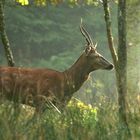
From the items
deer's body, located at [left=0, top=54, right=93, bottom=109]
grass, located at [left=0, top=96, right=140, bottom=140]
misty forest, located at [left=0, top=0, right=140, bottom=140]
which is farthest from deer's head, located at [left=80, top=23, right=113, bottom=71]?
grass, located at [left=0, top=96, right=140, bottom=140]

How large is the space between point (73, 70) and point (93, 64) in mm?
463

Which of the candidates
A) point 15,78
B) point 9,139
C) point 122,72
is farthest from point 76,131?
point 15,78

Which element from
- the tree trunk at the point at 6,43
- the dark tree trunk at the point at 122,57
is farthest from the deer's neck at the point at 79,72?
the dark tree trunk at the point at 122,57

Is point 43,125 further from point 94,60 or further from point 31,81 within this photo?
point 94,60

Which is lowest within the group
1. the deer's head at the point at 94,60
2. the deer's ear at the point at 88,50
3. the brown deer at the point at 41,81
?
the brown deer at the point at 41,81

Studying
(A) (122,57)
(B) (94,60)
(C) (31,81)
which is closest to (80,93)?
(A) (122,57)

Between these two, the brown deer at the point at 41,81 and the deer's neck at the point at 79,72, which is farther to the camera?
the deer's neck at the point at 79,72


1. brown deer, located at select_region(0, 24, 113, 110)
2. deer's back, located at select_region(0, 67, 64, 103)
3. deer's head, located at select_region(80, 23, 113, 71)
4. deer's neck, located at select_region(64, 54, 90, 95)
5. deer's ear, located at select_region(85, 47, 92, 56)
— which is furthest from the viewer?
deer's head, located at select_region(80, 23, 113, 71)

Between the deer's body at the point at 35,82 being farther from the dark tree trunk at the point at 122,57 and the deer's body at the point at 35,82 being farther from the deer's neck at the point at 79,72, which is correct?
the dark tree trunk at the point at 122,57

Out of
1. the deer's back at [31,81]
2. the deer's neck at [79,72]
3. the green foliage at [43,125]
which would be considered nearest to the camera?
the green foliage at [43,125]

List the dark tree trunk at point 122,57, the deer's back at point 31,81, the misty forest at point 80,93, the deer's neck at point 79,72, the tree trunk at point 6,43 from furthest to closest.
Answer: the tree trunk at point 6,43 < the deer's neck at point 79,72 < the deer's back at point 31,81 < the dark tree trunk at point 122,57 < the misty forest at point 80,93

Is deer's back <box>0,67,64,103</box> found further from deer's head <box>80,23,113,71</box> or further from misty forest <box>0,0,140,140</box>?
deer's head <box>80,23,113,71</box>

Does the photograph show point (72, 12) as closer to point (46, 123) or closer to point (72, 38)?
point (72, 38)

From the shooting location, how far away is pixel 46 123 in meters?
6.95
